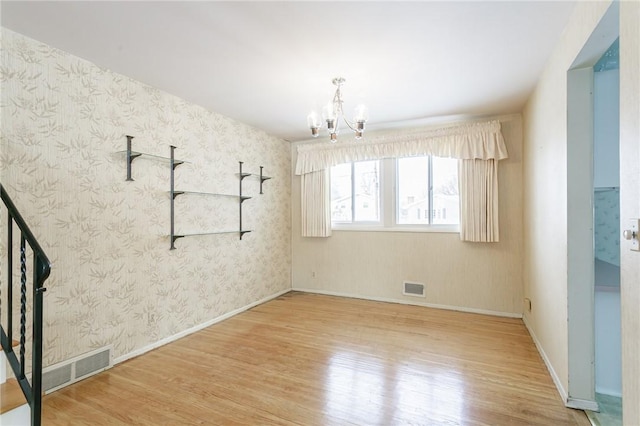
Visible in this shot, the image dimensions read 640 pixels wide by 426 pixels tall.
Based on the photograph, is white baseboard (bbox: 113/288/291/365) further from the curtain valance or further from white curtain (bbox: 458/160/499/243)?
white curtain (bbox: 458/160/499/243)

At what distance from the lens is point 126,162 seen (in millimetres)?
2668

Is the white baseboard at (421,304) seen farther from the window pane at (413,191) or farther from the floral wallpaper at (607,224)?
the floral wallpaper at (607,224)

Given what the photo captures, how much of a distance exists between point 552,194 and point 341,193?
289cm

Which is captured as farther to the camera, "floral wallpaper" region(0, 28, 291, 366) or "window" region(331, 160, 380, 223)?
"window" region(331, 160, 380, 223)

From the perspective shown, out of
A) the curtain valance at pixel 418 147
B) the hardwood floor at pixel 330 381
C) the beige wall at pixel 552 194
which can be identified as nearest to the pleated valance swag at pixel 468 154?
the curtain valance at pixel 418 147

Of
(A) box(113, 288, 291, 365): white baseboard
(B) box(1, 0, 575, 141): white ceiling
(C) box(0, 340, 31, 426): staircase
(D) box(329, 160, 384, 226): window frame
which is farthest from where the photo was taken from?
(D) box(329, 160, 384, 226): window frame

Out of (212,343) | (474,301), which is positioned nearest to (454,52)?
(474,301)

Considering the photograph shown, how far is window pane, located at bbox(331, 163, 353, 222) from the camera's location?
473 centimetres

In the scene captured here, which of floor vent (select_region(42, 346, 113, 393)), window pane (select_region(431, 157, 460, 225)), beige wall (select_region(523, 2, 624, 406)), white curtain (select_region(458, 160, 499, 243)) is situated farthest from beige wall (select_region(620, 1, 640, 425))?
floor vent (select_region(42, 346, 113, 393))

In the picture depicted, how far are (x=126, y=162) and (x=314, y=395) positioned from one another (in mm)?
2491

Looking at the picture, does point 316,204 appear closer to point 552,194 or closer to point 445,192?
point 445,192

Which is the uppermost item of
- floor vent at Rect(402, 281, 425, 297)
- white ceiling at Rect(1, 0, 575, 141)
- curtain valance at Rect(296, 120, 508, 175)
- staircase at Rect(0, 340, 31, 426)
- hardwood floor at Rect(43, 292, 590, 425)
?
white ceiling at Rect(1, 0, 575, 141)

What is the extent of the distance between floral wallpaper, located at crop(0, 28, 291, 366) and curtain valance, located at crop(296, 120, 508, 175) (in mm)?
1296

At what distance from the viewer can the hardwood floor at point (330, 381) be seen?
1.90m
